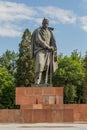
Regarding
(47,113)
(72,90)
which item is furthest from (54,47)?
(72,90)

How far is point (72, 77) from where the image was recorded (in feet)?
186

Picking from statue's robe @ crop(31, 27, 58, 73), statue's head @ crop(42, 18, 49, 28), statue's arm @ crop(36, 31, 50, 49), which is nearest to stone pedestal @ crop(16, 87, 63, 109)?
statue's robe @ crop(31, 27, 58, 73)

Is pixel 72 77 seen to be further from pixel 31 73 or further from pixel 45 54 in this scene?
pixel 45 54

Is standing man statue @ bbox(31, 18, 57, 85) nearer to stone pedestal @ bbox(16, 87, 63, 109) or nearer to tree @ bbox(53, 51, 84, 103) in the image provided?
stone pedestal @ bbox(16, 87, 63, 109)

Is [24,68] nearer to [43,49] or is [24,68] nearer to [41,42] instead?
[43,49]

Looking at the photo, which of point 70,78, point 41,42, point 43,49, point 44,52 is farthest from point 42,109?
point 70,78

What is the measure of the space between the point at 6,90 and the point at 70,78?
8.74 m

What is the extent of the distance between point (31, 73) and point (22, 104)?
40386mm

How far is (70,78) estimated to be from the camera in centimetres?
5659

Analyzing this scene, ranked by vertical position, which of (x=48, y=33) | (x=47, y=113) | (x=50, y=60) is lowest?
(x=47, y=113)

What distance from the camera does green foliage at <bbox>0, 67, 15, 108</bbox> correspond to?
186ft

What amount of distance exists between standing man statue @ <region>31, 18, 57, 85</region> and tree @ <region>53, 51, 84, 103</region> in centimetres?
3381

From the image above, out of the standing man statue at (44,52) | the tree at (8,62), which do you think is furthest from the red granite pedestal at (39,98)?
the tree at (8,62)

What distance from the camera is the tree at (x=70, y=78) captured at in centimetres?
5559
